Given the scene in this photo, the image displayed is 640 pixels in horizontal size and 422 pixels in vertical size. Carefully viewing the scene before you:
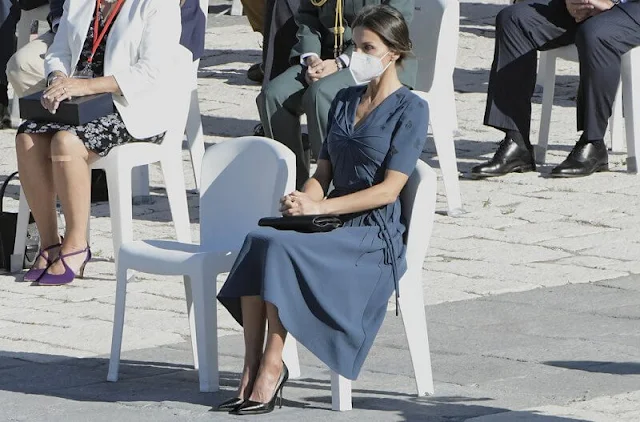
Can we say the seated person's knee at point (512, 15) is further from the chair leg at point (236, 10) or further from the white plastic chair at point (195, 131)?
the chair leg at point (236, 10)

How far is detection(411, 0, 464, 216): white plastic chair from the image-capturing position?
8.21 m

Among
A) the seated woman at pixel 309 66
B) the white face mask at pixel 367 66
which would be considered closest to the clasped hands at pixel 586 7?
the seated woman at pixel 309 66

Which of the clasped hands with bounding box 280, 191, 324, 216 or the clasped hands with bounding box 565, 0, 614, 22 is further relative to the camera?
the clasped hands with bounding box 565, 0, 614, 22

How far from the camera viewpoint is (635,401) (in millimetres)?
4957

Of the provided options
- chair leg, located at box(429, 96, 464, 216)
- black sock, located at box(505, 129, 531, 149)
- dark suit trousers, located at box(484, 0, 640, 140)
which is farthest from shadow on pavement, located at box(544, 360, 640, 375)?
black sock, located at box(505, 129, 531, 149)

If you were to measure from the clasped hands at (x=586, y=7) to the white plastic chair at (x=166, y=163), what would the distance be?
2.43 m

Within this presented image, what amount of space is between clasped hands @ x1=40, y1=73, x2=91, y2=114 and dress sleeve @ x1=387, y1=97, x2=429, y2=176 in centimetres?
220

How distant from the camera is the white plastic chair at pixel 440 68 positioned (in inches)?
323

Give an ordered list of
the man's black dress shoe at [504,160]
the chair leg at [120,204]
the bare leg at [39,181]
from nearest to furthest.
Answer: the chair leg at [120,204]
the bare leg at [39,181]
the man's black dress shoe at [504,160]

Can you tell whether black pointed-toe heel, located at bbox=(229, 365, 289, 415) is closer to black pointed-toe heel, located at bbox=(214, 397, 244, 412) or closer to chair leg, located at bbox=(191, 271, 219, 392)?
→ black pointed-toe heel, located at bbox=(214, 397, 244, 412)

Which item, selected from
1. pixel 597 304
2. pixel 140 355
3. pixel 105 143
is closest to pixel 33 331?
pixel 140 355

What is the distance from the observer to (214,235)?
574 cm

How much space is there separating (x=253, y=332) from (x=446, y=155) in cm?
330

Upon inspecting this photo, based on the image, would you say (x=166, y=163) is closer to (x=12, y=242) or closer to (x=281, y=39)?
(x=12, y=242)
